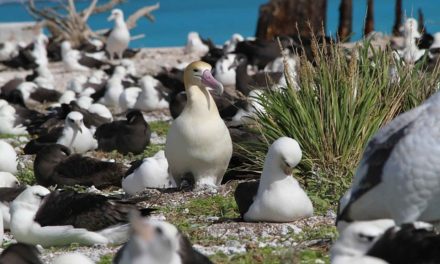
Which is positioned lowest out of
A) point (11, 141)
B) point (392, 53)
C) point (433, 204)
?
point (11, 141)

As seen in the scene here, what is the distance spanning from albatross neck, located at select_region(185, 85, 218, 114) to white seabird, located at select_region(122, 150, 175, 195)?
915mm

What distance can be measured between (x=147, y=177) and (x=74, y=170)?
118cm

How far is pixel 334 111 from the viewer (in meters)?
9.87

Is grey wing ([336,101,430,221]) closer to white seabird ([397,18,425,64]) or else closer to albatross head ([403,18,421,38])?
white seabird ([397,18,425,64])

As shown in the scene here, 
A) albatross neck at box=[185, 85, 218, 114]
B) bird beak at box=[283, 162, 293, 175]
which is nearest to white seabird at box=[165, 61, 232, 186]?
albatross neck at box=[185, 85, 218, 114]

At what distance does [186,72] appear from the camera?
10406mm

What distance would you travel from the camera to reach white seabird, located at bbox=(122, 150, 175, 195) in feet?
34.8

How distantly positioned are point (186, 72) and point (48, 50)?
18024 millimetres

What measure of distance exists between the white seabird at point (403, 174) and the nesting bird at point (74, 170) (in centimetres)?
491

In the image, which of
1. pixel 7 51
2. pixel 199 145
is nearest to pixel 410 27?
pixel 199 145

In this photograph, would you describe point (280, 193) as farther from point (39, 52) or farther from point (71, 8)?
point (71, 8)

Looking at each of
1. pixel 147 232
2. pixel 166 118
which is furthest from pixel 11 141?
pixel 147 232

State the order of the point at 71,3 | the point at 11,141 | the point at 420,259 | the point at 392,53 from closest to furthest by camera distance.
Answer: the point at 420,259 → the point at 392,53 → the point at 11,141 → the point at 71,3

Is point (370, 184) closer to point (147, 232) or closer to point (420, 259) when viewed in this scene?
point (420, 259)
